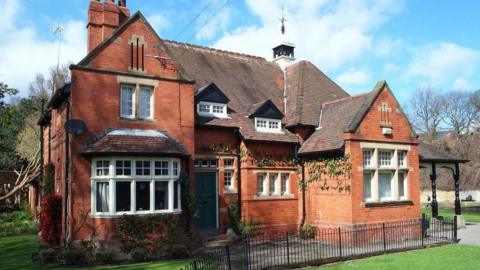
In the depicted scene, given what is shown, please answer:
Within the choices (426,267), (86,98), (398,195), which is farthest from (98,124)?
(398,195)

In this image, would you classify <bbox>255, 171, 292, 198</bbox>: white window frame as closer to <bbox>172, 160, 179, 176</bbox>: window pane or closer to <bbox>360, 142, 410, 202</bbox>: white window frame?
<bbox>360, 142, 410, 202</bbox>: white window frame

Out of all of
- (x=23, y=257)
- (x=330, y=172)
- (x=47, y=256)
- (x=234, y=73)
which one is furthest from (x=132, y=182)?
(x=234, y=73)

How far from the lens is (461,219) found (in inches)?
979

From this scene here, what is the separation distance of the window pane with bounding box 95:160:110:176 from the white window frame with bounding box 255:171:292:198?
7.25 m

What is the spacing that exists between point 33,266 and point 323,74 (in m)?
19.5

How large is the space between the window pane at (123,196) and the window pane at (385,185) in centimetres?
1153

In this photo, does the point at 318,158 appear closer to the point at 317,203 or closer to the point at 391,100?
the point at 317,203

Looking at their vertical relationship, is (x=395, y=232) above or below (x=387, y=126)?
below

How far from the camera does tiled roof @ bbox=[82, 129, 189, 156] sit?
623 inches

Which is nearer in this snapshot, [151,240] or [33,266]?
[33,266]

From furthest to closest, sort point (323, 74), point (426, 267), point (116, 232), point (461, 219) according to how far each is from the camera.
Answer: point (323, 74)
point (461, 219)
point (116, 232)
point (426, 267)

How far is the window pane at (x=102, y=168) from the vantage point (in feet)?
52.8

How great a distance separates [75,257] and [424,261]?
38.1 ft

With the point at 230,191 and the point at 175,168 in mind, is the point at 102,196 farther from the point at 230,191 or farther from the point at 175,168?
the point at 230,191
